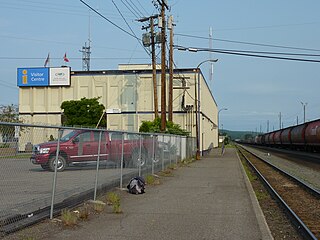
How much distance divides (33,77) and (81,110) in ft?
30.3

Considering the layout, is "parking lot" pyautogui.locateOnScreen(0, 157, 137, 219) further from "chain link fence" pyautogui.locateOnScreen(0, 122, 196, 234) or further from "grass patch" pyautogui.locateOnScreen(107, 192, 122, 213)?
"grass patch" pyautogui.locateOnScreen(107, 192, 122, 213)

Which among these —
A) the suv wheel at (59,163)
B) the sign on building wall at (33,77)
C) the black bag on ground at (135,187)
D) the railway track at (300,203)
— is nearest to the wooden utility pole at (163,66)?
the railway track at (300,203)

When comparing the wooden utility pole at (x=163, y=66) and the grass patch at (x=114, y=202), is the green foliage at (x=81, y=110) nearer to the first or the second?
the wooden utility pole at (x=163, y=66)

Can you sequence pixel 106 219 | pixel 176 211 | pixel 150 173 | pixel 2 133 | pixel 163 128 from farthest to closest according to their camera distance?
pixel 163 128
pixel 150 173
pixel 176 211
pixel 106 219
pixel 2 133

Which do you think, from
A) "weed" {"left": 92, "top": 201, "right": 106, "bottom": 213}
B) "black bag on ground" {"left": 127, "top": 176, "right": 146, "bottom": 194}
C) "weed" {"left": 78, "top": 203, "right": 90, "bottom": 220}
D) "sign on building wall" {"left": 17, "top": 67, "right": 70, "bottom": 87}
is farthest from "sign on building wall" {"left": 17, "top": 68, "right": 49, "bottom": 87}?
"weed" {"left": 78, "top": 203, "right": 90, "bottom": 220}

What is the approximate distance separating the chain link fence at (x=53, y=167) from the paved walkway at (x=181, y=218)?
814mm

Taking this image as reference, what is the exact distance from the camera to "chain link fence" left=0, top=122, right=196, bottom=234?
7.78 metres

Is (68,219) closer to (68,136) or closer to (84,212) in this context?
(84,212)

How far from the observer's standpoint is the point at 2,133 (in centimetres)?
744

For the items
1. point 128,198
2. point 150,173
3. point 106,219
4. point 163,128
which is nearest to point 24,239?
point 106,219

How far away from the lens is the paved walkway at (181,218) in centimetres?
855

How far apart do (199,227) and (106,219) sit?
78.7 inches

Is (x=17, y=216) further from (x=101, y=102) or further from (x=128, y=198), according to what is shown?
(x=101, y=102)

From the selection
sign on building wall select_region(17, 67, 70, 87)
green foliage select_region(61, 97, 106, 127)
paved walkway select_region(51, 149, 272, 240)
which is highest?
sign on building wall select_region(17, 67, 70, 87)
